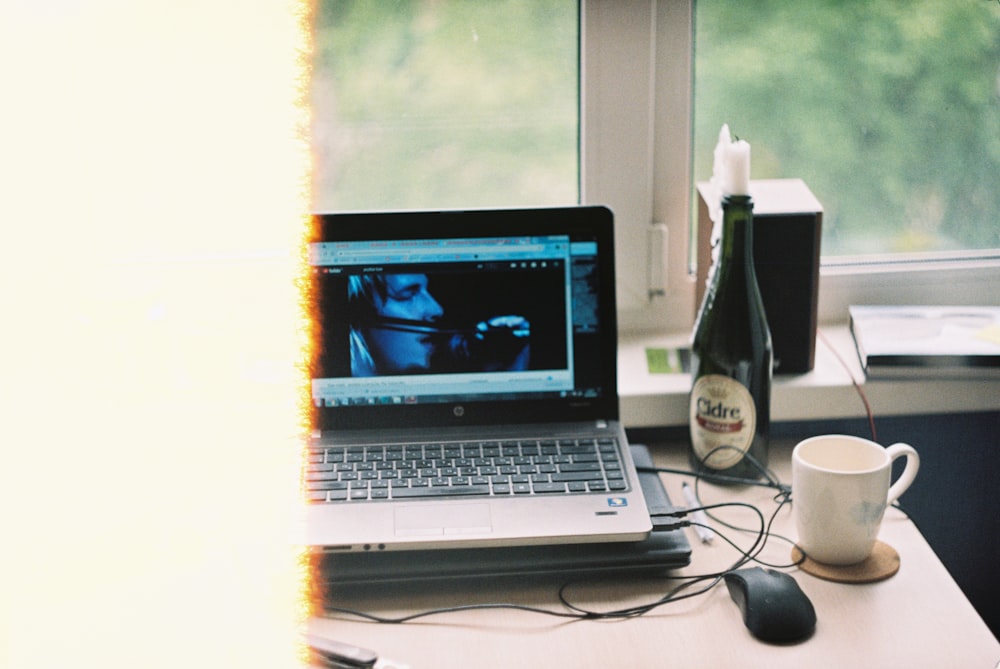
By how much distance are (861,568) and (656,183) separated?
1.93 ft

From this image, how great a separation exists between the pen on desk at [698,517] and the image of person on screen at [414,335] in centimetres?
22

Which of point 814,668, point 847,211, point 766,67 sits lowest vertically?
point 814,668

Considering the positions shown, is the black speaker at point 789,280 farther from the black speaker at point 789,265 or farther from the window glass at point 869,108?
the window glass at point 869,108

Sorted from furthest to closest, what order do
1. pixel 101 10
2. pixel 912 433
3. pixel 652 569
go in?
1. pixel 912 433
2. pixel 101 10
3. pixel 652 569

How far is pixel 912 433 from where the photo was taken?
4.46 ft

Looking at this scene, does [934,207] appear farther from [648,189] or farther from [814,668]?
[814,668]

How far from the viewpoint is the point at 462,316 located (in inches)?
44.1

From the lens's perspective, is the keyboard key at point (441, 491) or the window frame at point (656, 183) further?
the window frame at point (656, 183)

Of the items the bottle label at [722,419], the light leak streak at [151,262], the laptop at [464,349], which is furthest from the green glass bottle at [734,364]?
the light leak streak at [151,262]

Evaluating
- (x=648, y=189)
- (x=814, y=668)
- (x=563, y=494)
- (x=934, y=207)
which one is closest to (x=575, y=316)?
(x=563, y=494)

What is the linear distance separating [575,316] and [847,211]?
0.49 m

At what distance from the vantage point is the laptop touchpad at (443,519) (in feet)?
Answer: 3.25

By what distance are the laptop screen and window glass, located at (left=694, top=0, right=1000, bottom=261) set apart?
14.3 inches

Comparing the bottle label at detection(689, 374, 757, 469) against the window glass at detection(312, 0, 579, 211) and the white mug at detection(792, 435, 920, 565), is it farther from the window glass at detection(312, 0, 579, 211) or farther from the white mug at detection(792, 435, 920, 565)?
the window glass at detection(312, 0, 579, 211)
